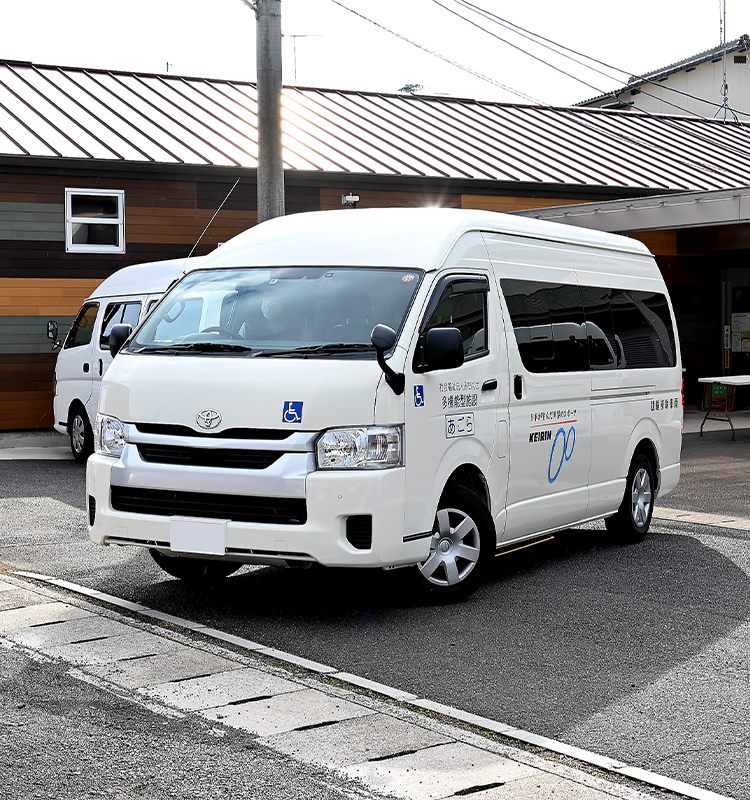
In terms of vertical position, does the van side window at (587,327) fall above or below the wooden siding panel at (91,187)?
below

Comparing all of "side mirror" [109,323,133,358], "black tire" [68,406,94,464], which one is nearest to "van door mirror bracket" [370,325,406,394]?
"side mirror" [109,323,133,358]

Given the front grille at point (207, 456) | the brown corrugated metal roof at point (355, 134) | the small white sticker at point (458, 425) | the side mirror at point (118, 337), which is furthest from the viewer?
the brown corrugated metal roof at point (355, 134)

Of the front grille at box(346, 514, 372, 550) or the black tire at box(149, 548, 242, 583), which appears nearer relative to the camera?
the front grille at box(346, 514, 372, 550)

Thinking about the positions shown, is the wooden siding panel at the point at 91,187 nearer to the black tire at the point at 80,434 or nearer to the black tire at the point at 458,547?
the black tire at the point at 80,434

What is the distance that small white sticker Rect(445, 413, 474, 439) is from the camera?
6.85m

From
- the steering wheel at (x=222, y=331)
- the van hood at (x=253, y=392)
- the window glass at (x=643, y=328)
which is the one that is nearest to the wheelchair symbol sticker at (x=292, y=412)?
the van hood at (x=253, y=392)

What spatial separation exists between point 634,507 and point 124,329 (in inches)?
169

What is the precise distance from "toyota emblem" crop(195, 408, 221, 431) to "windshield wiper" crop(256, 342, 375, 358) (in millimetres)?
460

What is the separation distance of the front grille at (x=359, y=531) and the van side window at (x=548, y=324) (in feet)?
6.50

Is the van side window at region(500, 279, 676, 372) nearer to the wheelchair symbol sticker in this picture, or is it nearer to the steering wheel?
the steering wheel

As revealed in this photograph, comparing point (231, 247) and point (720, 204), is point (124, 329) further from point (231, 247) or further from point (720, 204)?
point (720, 204)

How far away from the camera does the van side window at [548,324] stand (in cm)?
773

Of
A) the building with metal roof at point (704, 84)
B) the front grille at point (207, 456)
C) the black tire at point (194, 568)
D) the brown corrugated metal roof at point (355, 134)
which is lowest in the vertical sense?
the black tire at point (194, 568)

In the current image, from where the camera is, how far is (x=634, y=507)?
9375 mm
